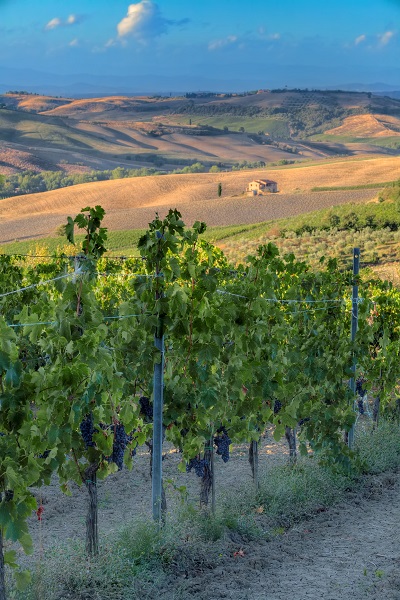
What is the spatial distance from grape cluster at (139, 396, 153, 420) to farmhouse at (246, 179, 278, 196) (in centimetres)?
6142

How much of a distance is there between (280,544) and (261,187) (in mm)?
62973

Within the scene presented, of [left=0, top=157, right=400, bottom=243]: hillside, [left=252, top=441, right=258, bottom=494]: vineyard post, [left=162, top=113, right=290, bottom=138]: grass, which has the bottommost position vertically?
[left=0, top=157, right=400, bottom=243]: hillside

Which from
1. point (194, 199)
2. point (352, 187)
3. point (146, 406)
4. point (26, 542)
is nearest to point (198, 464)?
point (146, 406)

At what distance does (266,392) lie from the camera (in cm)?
726

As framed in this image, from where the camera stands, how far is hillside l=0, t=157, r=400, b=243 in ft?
181

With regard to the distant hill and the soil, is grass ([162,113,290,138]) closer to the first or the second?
the distant hill

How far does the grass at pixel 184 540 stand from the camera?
5449 mm

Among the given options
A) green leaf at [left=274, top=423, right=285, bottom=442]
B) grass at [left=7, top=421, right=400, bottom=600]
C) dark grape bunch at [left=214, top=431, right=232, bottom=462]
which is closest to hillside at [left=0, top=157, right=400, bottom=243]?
grass at [left=7, top=421, right=400, bottom=600]

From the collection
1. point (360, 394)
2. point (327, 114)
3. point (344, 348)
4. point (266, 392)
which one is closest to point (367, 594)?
point (266, 392)

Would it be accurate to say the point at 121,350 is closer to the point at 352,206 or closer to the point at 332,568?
the point at 332,568

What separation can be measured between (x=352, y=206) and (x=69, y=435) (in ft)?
153

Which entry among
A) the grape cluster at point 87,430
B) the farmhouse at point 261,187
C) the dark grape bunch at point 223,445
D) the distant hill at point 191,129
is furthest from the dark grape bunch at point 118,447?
the distant hill at point 191,129

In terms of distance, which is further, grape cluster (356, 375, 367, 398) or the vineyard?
grape cluster (356, 375, 367, 398)

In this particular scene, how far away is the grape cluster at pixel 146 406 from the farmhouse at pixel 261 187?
61421 mm
